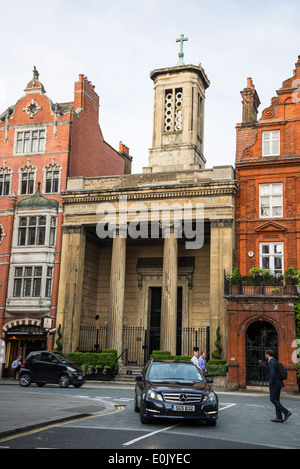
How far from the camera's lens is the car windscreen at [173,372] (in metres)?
13.0

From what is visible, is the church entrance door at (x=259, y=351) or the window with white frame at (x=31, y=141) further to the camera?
Answer: the window with white frame at (x=31, y=141)

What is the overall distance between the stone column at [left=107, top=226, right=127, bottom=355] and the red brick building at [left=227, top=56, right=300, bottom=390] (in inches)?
281

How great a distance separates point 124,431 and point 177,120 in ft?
90.3

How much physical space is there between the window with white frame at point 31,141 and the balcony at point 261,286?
57.3 feet

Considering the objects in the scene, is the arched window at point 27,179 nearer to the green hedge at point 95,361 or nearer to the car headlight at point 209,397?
the green hedge at point 95,361

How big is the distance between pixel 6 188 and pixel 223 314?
58.7 ft

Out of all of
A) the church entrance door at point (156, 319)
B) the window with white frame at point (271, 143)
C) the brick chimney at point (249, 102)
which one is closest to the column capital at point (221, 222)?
the window with white frame at point (271, 143)

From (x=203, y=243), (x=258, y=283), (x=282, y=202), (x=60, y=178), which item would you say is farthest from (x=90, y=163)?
(x=258, y=283)

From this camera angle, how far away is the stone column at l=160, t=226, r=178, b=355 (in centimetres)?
3042

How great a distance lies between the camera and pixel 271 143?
31.8 metres

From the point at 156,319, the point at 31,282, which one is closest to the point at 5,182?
the point at 31,282

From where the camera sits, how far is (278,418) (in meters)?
13.0

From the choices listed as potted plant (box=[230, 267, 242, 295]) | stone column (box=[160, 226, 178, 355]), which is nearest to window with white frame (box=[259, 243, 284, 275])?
potted plant (box=[230, 267, 242, 295])
